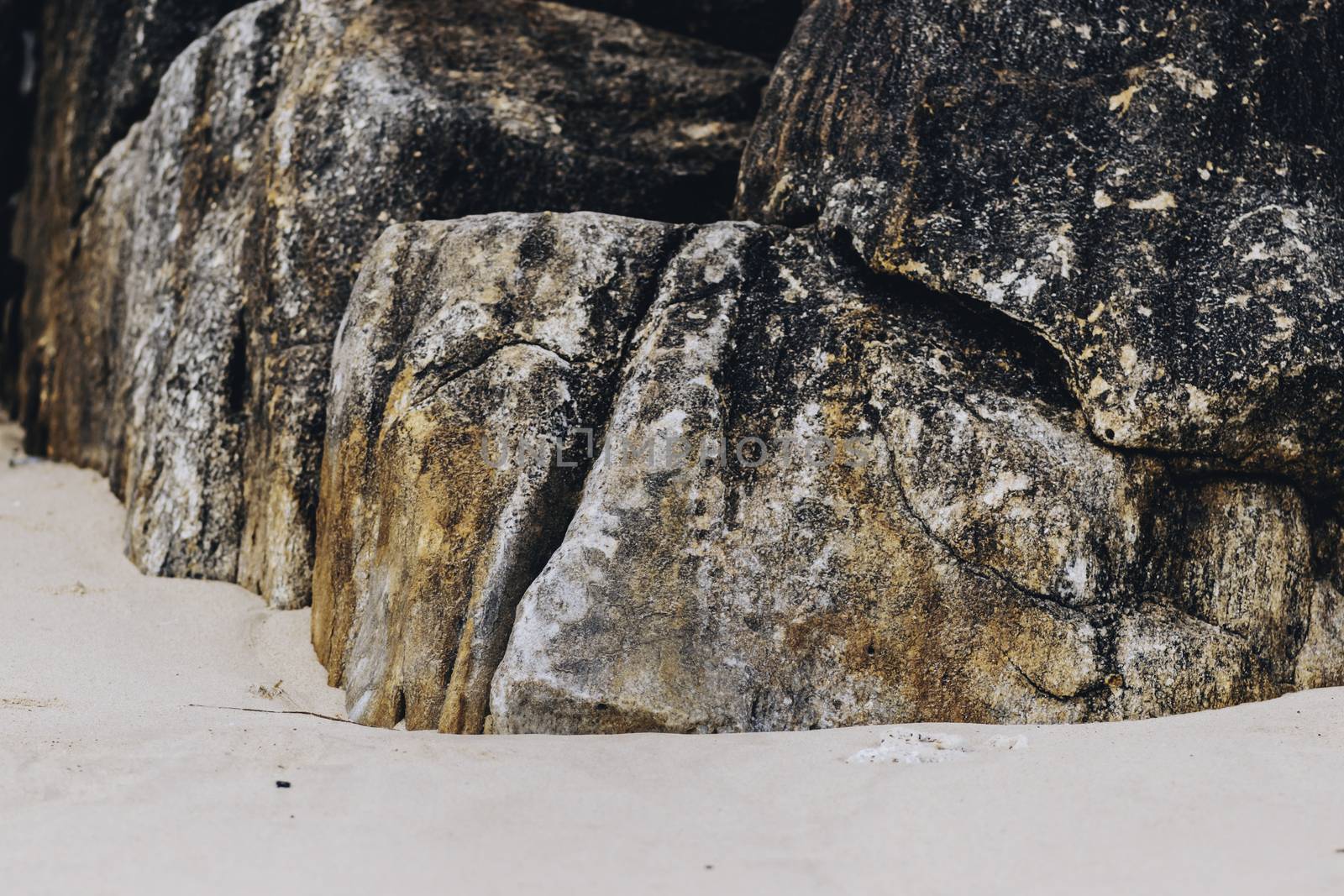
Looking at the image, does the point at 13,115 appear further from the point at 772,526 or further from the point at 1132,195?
the point at 1132,195

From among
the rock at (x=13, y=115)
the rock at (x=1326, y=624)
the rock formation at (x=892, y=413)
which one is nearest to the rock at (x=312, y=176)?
the rock formation at (x=892, y=413)

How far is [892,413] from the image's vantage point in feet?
11.5

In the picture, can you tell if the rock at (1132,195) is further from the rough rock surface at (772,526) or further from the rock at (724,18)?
the rock at (724,18)

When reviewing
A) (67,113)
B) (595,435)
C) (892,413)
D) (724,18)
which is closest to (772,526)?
(892,413)

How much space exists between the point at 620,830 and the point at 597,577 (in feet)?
2.99

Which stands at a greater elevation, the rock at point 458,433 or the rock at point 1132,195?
the rock at point 1132,195

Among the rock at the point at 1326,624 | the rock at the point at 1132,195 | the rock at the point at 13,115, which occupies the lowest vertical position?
the rock at the point at 13,115

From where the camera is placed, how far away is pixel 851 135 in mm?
3986

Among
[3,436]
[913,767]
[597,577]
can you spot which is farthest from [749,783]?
[3,436]

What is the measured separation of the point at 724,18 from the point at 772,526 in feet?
10.0

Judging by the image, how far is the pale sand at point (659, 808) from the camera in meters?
2.33

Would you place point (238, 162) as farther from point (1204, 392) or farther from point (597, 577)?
point (1204, 392)

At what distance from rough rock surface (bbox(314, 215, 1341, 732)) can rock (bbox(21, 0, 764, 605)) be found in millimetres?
898

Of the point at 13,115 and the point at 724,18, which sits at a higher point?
the point at 724,18
